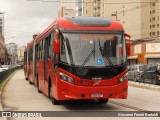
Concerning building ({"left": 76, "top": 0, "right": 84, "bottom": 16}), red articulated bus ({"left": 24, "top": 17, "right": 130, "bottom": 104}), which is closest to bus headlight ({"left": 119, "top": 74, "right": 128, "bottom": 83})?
red articulated bus ({"left": 24, "top": 17, "right": 130, "bottom": 104})

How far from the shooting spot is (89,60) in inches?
560

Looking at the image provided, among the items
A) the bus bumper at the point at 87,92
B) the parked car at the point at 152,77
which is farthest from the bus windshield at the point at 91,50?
the parked car at the point at 152,77

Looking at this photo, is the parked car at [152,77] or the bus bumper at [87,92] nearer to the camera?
the bus bumper at [87,92]

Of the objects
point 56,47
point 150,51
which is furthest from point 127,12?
point 56,47

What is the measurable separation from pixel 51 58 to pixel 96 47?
99.1 inches

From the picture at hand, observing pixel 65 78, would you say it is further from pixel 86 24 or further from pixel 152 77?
pixel 152 77

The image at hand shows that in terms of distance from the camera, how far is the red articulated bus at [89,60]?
14016mm

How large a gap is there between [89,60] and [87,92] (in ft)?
3.70

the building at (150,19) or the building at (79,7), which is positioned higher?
the building at (79,7)

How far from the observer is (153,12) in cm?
12681

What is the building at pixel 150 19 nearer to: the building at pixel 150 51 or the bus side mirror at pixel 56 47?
the building at pixel 150 51

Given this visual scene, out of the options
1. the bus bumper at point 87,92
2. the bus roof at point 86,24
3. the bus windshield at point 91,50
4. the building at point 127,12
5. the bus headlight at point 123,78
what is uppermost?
the building at point 127,12

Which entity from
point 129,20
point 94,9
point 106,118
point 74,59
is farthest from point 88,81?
point 94,9

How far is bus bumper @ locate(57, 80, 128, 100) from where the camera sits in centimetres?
1391
